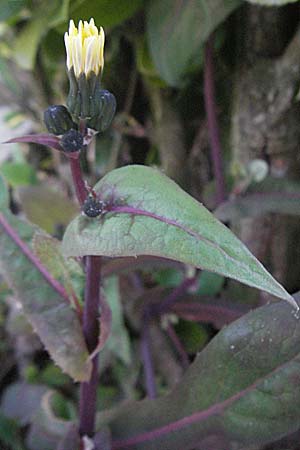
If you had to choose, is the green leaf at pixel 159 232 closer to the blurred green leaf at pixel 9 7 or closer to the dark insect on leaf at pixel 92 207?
the dark insect on leaf at pixel 92 207

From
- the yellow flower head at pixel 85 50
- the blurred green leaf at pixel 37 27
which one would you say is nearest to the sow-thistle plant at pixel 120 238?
the yellow flower head at pixel 85 50

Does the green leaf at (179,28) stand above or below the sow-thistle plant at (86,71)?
below

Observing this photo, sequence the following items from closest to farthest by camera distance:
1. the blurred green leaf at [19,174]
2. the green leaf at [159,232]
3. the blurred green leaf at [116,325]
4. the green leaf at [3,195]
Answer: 1. the green leaf at [159,232]
2. the green leaf at [3,195]
3. the blurred green leaf at [116,325]
4. the blurred green leaf at [19,174]

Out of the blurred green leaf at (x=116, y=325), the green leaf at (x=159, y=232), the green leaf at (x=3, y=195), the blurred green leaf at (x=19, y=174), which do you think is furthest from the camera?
the blurred green leaf at (x=19, y=174)

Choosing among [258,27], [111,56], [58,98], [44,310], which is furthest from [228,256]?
[58,98]

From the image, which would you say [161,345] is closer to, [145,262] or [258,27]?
[145,262]

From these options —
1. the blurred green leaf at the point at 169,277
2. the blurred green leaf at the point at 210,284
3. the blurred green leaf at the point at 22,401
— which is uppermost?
the blurred green leaf at the point at 210,284

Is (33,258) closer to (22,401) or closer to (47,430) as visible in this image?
(47,430)

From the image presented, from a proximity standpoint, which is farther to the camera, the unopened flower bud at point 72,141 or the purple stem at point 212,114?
the purple stem at point 212,114
